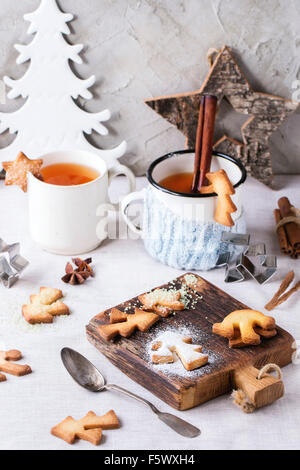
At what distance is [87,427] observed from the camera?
2.43 feet

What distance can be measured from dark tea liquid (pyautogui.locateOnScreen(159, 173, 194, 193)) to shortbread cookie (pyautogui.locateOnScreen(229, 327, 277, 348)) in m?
0.30

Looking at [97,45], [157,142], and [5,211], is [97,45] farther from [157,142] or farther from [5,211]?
[5,211]

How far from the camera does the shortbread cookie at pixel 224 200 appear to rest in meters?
0.97

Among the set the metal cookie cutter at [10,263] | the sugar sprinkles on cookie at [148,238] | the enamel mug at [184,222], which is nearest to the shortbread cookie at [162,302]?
the sugar sprinkles on cookie at [148,238]

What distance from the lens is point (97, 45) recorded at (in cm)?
117

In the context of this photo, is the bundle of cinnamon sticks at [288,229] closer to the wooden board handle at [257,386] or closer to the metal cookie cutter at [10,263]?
the wooden board handle at [257,386]

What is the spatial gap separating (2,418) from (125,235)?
460 millimetres

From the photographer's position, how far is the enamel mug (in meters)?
0.98

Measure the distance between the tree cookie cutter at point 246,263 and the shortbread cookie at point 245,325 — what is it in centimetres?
16

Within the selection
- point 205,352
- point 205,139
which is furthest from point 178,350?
point 205,139

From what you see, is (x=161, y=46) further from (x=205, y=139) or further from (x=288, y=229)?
(x=288, y=229)

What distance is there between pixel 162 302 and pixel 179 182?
0.26 metres

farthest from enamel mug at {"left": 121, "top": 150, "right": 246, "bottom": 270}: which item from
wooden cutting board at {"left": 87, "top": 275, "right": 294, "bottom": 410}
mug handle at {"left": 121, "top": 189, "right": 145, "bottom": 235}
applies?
wooden cutting board at {"left": 87, "top": 275, "right": 294, "bottom": 410}

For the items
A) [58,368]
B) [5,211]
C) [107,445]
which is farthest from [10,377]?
[5,211]
